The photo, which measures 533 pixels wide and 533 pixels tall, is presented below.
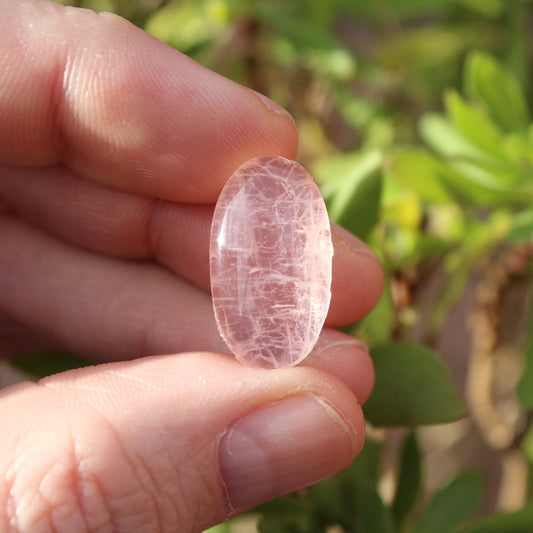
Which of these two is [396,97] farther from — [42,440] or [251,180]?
[42,440]

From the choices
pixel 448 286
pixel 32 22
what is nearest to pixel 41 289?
pixel 32 22

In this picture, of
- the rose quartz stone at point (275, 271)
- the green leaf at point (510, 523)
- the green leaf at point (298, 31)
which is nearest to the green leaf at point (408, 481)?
the green leaf at point (510, 523)

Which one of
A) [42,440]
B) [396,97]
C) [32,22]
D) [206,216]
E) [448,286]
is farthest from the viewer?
[396,97]

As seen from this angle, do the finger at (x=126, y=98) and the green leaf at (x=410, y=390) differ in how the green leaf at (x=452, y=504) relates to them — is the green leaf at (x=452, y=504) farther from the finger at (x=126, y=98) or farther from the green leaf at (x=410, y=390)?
the finger at (x=126, y=98)

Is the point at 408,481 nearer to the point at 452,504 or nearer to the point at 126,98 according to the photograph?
the point at 452,504

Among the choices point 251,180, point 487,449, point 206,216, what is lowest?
point 487,449

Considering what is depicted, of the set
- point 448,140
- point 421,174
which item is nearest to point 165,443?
point 421,174
